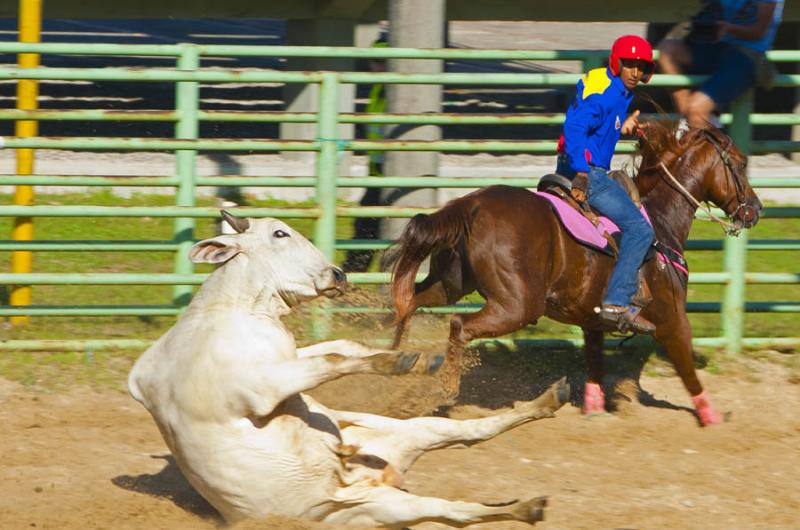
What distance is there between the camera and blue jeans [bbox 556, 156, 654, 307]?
21.3 feet

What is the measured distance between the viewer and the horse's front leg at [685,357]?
6.82 m

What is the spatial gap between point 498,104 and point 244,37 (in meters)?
5.66

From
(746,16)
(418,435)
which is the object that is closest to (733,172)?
(746,16)

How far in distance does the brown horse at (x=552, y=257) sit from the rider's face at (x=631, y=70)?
0.45 m

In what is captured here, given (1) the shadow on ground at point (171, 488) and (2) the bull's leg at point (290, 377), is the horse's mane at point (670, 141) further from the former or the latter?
(1) the shadow on ground at point (171, 488)

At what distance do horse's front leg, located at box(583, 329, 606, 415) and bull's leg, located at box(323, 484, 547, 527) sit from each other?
246 cm

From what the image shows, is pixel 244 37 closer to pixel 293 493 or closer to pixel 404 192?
pixel 404 192

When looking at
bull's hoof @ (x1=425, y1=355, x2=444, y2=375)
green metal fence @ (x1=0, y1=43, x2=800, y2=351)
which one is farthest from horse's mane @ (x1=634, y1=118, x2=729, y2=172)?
bull's hoof @ (x1=425, y1=355, x2=444, y2=375)

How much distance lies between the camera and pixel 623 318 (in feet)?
21.4

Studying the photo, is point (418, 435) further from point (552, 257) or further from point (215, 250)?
point (552, 257)

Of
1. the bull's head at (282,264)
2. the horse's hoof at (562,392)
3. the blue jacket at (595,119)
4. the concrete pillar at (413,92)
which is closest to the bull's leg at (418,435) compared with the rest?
the horse's hoof at (562,392)

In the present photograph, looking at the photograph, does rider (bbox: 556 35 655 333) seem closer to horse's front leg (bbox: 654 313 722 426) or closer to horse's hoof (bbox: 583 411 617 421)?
horse's front leg (bbox: 654 313 722 426)

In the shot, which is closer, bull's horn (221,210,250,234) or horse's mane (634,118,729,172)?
bull's horn (221,210,250,234)

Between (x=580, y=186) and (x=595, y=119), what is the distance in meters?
0.36
